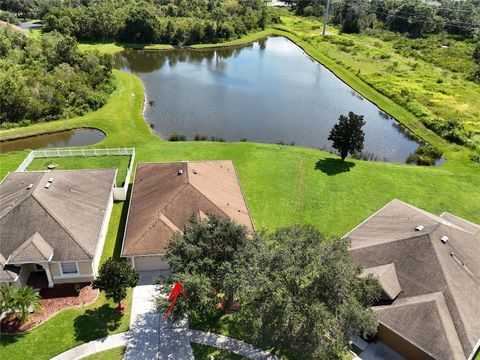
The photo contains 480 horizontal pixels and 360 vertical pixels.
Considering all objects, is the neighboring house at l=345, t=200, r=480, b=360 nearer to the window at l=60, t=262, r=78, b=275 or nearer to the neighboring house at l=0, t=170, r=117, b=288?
the neighboring house at l=0, t=170, r=117, b=288

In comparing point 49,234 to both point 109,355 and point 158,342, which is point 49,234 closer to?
point 109,355

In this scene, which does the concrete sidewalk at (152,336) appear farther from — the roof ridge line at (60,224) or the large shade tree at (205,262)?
the roof ridge line at (60,224)

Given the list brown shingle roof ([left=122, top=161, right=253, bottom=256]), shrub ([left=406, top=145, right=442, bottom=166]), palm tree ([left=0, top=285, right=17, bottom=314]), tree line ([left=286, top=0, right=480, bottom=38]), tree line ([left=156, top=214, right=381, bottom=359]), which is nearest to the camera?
tree line ([left=156, top=214, right=381, bottom=359])

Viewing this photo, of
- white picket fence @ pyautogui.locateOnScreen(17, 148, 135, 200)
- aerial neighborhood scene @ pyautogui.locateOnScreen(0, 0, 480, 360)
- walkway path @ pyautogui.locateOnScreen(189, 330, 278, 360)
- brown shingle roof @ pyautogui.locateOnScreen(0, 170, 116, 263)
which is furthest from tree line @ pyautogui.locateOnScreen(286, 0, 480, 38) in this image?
walkway path @ pyautogui.locateOnScreen(189, 330, 278, 360)

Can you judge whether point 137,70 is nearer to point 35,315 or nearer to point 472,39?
point 35,315

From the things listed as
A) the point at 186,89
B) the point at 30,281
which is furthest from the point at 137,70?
the point at 30,281

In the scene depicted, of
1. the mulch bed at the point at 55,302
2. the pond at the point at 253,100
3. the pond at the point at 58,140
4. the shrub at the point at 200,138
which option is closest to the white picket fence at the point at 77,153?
the pond at the point at 58,140

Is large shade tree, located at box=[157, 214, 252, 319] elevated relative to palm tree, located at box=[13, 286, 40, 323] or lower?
elevated

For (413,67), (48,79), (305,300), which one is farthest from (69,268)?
(413,67)
